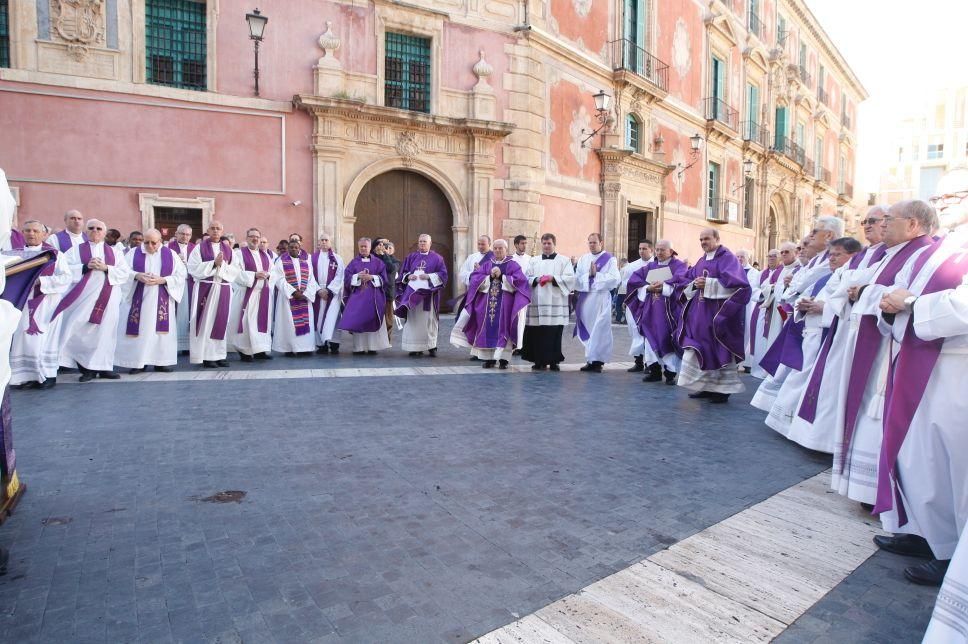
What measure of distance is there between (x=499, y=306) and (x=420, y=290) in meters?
1.61

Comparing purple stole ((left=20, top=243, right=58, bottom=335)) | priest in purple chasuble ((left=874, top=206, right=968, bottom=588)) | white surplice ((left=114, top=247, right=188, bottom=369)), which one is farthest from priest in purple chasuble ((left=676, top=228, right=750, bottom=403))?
purple stole ((left=20, top=243, right=58, bottom=335))

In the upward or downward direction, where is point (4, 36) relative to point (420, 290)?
upward

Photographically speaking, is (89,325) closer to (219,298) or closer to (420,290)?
(219,298)

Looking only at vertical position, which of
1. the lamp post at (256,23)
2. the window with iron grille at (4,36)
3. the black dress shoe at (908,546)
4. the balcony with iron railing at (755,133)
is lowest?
the black dress shoe at (908,546)

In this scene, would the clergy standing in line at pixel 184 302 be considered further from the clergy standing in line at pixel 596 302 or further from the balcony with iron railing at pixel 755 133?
the balcony with iron railing at pixel 755 133

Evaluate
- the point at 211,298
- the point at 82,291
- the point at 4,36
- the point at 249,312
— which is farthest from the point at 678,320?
the point at 4,36

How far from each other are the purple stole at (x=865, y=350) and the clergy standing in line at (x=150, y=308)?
7.65 meters

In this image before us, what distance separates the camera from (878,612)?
8.85 feet

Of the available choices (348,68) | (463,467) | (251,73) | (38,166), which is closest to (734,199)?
(348,68)

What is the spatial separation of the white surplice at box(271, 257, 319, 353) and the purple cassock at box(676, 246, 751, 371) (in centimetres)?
600

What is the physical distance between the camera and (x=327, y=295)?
11.0 meters

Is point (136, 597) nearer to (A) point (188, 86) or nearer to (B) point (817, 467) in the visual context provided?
(B) point (817, 467)

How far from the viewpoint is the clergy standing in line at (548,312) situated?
9.48m

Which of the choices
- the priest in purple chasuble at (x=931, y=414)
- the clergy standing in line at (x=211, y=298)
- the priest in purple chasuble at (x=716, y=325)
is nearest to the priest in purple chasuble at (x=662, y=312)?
the priest in purple chasuble at (x=716, y=325)
